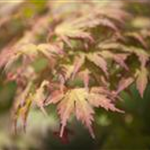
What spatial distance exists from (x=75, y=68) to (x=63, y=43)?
19 centimetres

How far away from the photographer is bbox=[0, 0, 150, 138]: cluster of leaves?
4.04 feet

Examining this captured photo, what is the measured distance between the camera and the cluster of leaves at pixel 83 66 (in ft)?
4.04

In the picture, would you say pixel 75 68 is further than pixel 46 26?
No

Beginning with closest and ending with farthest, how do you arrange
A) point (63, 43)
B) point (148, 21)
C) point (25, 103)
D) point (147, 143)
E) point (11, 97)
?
point (25, 103) → point (63, 43) → point (147, 143) → point (148, 21) → point (11, 97)

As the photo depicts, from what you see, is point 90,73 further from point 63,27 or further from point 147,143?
point 147,143

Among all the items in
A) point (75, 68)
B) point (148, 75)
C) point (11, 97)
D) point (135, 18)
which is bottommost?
point (11, 97)

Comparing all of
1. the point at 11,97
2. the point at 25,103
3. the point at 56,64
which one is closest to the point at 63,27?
the point at 56,64

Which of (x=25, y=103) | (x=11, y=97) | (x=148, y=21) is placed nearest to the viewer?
(x=25, y=103)

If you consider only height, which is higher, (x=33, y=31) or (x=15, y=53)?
(x=15, y=53)

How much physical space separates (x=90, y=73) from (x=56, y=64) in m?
0.13

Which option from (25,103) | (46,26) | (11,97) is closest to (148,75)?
(25,103)

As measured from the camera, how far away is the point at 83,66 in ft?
4.53

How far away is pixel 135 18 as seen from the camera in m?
2.11

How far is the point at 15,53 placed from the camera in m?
1.38
